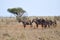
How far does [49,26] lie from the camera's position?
85.1 feet

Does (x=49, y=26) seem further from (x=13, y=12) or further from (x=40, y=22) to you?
(x=13, y=12)

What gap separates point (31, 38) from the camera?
16141 mm

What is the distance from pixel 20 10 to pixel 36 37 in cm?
4176

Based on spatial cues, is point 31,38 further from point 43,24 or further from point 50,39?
point 43,24

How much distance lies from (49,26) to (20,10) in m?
32.8

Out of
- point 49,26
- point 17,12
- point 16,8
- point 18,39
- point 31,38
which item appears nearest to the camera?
point 18,39

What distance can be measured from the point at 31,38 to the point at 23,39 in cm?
105

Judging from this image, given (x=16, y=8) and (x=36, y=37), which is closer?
(x=36, y=37)

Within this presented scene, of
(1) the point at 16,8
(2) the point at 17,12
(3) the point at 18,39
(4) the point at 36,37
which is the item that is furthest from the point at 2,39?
(1) the point at 16,8

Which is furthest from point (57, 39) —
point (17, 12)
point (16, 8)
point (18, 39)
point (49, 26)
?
point (16, 8)

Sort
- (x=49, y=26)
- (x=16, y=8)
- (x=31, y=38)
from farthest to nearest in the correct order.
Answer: (x=16, y=8) → (x=49, y=26) → (x=31, y=38)

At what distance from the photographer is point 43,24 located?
2641cm

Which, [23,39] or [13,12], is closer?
[23,39]

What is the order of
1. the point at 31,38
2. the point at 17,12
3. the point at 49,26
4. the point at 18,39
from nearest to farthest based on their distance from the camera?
the point at 18,39
the point at 31,38
the point at 49,26
the point at 17,12
